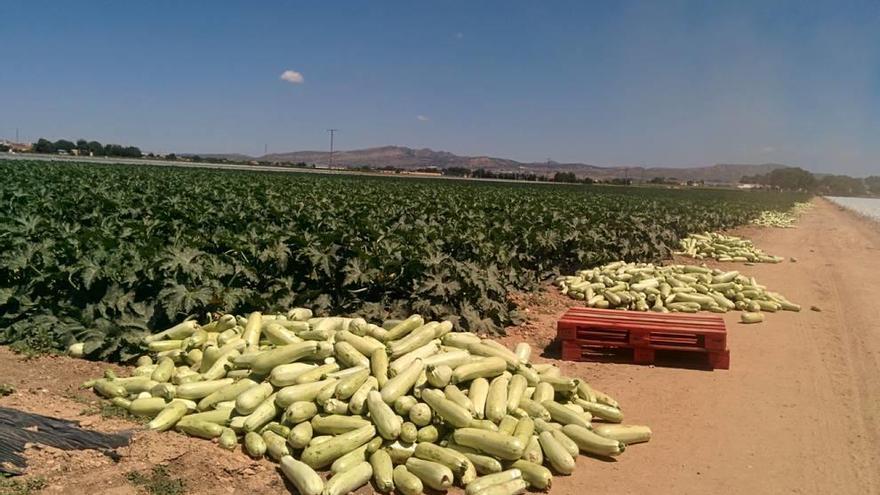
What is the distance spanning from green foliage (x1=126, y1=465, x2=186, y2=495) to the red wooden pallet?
4932 millimetres

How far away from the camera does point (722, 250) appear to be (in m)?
19.3

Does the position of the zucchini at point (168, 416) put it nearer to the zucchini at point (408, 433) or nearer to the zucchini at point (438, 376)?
the zucchini at point (408, 433)

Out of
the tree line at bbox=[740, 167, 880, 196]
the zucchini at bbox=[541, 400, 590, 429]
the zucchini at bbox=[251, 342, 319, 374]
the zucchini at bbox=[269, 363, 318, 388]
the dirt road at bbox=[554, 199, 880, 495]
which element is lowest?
the dirt road at bbox=[554, 199, 880, 495]

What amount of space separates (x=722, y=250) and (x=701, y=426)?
1477 centimetres

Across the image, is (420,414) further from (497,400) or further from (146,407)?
(146,407)

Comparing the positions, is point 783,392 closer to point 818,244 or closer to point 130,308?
point 130,308

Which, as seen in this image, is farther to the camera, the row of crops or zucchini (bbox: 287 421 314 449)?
the row of crops

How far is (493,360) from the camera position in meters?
5.74

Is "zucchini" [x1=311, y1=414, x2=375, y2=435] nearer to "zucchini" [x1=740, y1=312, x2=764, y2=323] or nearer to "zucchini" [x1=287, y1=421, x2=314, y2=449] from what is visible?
"zucchini" [x1=287, y1=421, x2=314, y2=449]

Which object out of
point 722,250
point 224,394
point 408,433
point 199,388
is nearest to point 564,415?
point 408,433

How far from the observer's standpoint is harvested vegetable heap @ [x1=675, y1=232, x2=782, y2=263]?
729 inches

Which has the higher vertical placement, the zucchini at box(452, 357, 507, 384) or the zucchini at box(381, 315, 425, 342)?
the zucchini at box(381, 315, 425, 342)

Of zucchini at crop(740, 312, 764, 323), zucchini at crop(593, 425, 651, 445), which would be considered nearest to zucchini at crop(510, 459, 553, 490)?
zucchini at crop(593, 425, 651, 445)

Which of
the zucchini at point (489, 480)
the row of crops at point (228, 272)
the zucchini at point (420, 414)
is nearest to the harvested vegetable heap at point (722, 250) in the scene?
the row of crops at point (228, 272)
